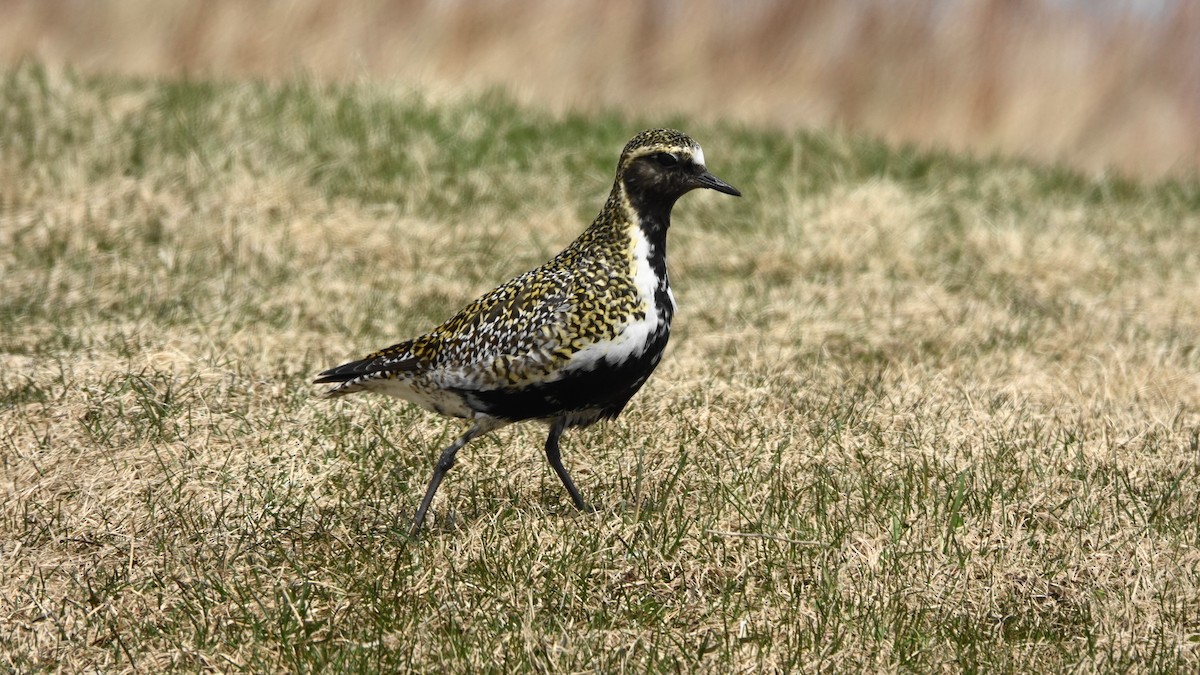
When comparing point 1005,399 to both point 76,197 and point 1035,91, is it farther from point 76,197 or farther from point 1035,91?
point 1035,91

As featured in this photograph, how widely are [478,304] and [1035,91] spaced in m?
8.91

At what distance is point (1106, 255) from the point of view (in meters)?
9.90

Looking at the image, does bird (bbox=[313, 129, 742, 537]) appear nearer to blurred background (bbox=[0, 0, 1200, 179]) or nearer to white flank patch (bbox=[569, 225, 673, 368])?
white flank patch (bbox=[569, 225, 673, 368])

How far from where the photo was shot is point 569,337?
476 centimetres

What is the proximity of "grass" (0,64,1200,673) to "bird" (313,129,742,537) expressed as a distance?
15.5 inches

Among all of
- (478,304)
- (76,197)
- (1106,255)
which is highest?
(478,304)

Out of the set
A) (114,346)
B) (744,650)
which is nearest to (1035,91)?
(114,346)

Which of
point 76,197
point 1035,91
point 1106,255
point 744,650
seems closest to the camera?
point 744,650

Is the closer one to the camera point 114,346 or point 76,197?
point 114,346

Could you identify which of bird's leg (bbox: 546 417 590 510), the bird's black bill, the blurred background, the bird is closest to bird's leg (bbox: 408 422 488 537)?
the bird

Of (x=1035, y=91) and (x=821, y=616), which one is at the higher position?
(x=821, y=616)

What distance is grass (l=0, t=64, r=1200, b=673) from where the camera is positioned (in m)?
4.42

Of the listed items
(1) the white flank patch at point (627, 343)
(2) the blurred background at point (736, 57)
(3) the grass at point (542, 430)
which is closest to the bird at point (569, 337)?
(1) the white flank patch at point (627, 343)

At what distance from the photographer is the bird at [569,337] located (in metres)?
4.77
